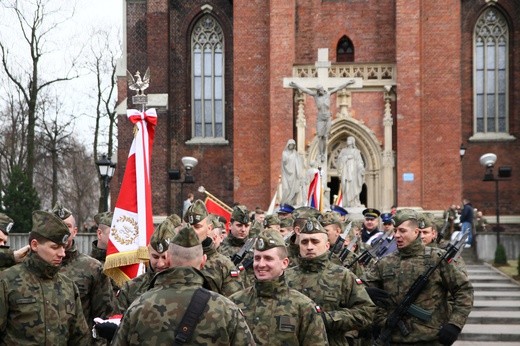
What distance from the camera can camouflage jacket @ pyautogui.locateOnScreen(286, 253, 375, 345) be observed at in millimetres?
7586

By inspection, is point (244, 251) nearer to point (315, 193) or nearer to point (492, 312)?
point (315, 193)

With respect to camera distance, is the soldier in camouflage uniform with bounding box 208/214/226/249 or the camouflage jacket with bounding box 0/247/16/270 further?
the soldier in camouflage uniform with bounding box 208/214/226/249

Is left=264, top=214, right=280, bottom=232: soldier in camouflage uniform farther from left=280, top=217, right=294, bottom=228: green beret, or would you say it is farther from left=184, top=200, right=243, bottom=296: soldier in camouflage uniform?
left=184, top=200, right=243, bottom=296: soldier in camouflage uniform

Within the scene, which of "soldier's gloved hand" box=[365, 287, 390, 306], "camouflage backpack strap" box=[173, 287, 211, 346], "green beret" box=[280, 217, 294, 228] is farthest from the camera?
Result: "green beret" box=[280, 217, 294, 228]

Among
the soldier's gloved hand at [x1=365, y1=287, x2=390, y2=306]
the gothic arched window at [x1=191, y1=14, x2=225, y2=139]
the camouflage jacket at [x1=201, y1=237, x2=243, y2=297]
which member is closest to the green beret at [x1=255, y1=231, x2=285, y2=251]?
the camouflage jacket at [x1=201, y1=237, x2=243, y2=297]

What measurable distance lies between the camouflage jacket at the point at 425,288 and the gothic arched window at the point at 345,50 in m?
26.5

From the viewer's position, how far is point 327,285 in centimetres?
768

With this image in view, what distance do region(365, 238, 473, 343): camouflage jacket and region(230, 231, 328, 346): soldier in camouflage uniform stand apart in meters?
2.84

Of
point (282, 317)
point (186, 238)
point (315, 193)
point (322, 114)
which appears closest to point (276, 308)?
point (282, 317)

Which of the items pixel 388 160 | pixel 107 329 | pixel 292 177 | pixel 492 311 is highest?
pixel 388 160

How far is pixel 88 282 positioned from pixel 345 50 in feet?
91.9

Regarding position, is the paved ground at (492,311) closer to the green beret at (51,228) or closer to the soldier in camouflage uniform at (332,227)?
the soldier in camouflage uniform at (332,227)

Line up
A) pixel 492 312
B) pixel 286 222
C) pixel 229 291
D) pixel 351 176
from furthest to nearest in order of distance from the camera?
1. pixel 351 176
2. pixel 492 312
3. pixel 286 222
4. pixel 229 291

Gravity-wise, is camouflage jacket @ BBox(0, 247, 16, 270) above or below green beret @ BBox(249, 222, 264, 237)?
above
